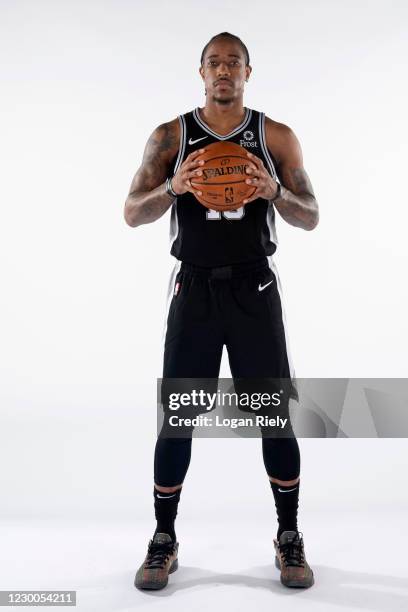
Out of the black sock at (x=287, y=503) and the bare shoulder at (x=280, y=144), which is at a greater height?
the bare shoulder at (x=280, y=144)

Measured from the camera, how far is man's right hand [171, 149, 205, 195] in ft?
8.75

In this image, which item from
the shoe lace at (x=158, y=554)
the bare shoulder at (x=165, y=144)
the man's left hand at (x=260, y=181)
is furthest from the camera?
the bare shoulder at (x=165, y=144)

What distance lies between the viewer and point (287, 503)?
2.89 metres

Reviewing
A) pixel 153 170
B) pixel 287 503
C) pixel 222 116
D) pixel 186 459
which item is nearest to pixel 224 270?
pixel 153 170

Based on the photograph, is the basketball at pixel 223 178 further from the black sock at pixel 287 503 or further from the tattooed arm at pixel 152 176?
the black sock at pixel 287 503

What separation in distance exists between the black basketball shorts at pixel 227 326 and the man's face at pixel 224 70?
0.64m

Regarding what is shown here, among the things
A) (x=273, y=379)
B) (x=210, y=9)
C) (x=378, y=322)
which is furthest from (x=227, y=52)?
(x=378, y=322)

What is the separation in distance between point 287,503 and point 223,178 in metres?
1.21

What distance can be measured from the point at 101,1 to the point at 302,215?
3014mm

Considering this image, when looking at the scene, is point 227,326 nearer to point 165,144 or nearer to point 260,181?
point 260,181

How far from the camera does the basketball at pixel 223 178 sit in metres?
2.69

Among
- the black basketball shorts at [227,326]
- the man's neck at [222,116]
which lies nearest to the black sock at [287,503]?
the black basketball shorts at [227,326]

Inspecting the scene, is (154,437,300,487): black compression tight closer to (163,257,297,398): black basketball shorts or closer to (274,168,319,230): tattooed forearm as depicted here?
(163,257,297,398): black basketball shorts

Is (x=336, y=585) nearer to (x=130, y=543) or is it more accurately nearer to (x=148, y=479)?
(x=130, y=543)
